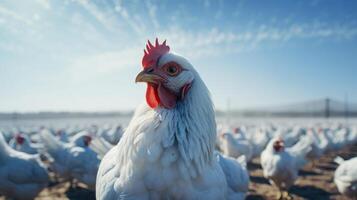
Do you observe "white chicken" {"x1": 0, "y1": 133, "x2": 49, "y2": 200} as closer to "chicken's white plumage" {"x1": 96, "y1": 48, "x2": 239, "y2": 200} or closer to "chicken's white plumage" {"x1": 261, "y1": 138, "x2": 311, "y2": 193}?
"chicken's white plumage" {"x1": 96, "y1": 48, "x2": 239, "y2": 200}

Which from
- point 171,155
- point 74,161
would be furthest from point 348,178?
point 74,161

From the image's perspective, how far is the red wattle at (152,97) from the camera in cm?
223

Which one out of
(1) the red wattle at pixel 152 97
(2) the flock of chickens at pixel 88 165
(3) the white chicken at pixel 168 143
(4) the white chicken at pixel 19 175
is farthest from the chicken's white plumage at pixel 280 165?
(1) the red wattle at pixel 152 97

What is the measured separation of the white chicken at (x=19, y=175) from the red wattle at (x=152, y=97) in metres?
4.10

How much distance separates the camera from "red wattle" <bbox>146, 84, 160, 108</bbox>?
2.23m

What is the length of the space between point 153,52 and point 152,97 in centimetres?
37

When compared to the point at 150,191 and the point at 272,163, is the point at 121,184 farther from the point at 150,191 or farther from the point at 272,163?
the point at 272,163

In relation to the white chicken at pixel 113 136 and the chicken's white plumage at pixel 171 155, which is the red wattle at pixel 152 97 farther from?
the white chicken at pixel 113 136

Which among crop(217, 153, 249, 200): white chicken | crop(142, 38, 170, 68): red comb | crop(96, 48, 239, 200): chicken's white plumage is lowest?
crop(217, 153, 249, 200): white chicken

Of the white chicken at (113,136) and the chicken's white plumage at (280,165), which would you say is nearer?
the chicken's white plumage at (280,165)

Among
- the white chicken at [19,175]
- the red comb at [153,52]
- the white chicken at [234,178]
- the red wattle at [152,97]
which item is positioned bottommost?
the white chicken at [19,175]

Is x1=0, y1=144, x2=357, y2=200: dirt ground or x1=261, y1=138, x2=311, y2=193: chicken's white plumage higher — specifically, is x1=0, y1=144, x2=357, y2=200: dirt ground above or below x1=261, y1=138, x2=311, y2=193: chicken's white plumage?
below

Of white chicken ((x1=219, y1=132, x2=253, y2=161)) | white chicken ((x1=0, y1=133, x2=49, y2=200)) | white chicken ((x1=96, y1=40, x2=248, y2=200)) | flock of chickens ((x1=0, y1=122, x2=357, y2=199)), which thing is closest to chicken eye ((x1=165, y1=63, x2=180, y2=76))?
white chicken ((x1=96, y1=40, x2=248, y2=200))

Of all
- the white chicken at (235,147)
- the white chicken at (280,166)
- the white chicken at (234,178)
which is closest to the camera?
the white chicken at (234,178)
